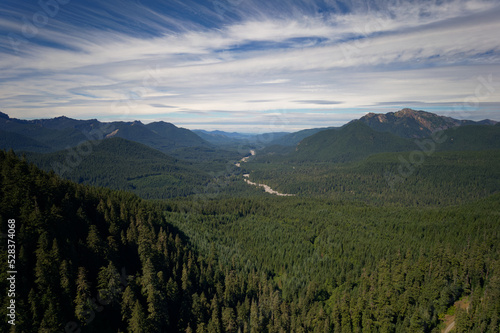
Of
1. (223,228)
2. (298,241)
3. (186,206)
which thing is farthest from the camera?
(186,206)

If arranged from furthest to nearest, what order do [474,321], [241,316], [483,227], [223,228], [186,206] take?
[186,206] → [223,228] → [483,227] → [241,316] → [474,321]

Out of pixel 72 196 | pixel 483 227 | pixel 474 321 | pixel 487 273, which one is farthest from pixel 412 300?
pixel 72 196

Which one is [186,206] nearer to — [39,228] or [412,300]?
[39,228]

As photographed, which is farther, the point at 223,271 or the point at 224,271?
the point at 224,271

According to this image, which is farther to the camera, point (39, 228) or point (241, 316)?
point (241, 316)

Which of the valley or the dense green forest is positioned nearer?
the dense green forest

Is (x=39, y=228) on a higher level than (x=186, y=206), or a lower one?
higher

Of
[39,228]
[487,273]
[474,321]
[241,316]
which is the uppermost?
[39,228]

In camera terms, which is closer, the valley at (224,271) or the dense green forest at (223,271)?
the dense green forest at (223,271)
